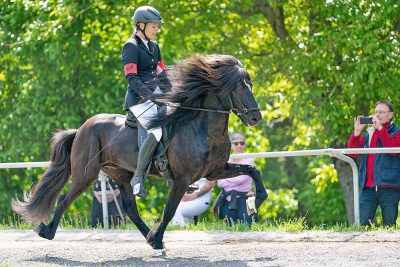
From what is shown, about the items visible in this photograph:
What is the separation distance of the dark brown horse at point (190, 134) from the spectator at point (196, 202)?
2.46 m

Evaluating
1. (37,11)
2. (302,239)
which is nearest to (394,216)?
(302,239)

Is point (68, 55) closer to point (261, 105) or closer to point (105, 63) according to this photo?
point (105, 63)

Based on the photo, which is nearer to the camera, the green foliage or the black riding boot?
the black riding boot

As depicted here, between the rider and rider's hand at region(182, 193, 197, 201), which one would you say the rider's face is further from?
rider's hand at region(182, 193, 197, 201)

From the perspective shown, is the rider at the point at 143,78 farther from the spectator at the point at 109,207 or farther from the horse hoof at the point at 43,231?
the spectator at the point at 109,207

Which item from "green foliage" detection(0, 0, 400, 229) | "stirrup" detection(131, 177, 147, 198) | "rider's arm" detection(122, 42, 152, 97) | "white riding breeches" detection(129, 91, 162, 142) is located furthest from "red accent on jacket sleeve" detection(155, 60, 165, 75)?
"green foliage" detection(0, 0, 400, 229)

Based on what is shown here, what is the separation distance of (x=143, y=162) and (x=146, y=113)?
533mm

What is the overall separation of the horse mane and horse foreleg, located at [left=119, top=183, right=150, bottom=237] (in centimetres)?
135

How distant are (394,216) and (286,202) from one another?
586 inches

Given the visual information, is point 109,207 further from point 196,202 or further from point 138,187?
point 138,187

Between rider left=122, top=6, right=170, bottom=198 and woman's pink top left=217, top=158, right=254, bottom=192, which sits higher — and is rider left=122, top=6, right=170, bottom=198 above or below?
above

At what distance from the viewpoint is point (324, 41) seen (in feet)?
57.9

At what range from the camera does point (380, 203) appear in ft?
42.0

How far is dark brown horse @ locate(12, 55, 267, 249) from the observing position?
35.0 ft
